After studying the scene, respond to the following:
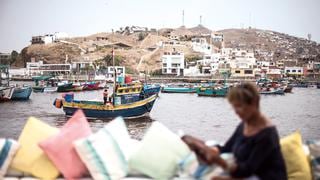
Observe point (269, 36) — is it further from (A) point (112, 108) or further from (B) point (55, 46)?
(A) point (112, 108)

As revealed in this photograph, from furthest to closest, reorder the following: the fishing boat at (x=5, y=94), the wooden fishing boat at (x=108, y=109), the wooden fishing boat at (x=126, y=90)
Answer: the fishing boat at (x=5, y=94) < the wooden fishing boat at (x=126, y=90) < the wooden fishing boat at (x=108, y=109)

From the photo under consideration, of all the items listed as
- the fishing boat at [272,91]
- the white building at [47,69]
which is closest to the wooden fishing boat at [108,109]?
the fishing boat at [272,91]

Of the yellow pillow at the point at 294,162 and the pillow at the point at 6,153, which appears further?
the pillow at the point at 6,153

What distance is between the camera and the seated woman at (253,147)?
1393 millimetres

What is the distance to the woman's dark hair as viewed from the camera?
1.41 meters

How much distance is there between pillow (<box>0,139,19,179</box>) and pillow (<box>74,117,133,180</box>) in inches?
14.3

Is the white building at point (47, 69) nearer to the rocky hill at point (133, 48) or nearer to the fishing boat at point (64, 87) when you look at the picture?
the rocky hill at point (133, 48)

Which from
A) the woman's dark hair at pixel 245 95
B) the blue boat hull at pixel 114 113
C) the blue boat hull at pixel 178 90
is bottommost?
the blue boat hull at pixel 178 90

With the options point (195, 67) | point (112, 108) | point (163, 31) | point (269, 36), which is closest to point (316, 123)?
point (112, 108)

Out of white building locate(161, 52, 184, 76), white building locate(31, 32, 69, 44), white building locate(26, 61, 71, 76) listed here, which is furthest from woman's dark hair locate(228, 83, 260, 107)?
white building locate(31, 32, 69, 44)

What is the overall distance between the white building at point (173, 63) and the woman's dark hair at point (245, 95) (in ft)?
185

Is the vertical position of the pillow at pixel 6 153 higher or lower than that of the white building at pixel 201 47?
lower

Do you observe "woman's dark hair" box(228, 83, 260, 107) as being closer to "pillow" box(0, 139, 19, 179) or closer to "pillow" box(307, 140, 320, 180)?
"pillow" box(307, 140, 320, 180)

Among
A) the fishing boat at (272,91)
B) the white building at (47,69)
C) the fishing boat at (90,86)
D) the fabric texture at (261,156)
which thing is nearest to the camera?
the fabric texture at (261,156)
